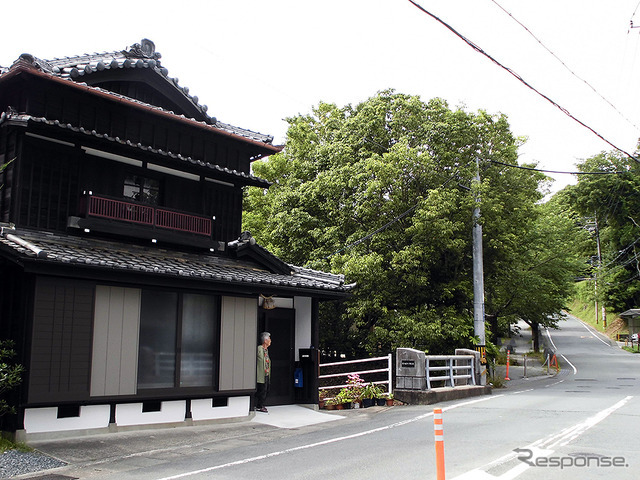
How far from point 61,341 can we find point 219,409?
4.21m

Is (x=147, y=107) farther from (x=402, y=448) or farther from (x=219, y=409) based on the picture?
(x=402, y=448)

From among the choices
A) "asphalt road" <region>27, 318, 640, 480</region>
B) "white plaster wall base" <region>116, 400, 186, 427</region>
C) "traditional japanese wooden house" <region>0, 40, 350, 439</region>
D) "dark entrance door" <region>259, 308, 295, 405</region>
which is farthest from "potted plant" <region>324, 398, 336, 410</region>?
"white plaster wall base" <region>116, 400, 186, 427</region>

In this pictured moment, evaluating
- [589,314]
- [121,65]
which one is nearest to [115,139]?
[121,65]

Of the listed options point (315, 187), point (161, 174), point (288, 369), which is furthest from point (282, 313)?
point (315, 187)

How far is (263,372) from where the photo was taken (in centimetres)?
1406

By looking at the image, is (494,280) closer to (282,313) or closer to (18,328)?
(282,313)

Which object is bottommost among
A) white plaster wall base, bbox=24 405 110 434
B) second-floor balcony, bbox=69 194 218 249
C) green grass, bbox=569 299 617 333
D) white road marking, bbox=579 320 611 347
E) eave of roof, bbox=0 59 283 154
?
white plaster wall base, bbox=24 405 110 434

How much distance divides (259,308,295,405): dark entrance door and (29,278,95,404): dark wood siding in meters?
5.49

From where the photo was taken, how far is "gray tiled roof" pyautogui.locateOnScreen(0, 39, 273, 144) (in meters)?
12.5

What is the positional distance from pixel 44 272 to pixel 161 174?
481cm

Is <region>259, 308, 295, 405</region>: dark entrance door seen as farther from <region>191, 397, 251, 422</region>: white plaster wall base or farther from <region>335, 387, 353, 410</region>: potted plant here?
<region>191, 397, 251, 422</region>: white plaster wall base

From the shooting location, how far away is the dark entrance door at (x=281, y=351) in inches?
612

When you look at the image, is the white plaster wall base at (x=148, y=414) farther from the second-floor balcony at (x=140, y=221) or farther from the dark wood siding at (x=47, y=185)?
the dark wood siding at (x=47, y=185)

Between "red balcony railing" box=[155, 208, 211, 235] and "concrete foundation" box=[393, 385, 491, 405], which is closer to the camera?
"red balcony railing" box=[155, 208, 211, 235]
